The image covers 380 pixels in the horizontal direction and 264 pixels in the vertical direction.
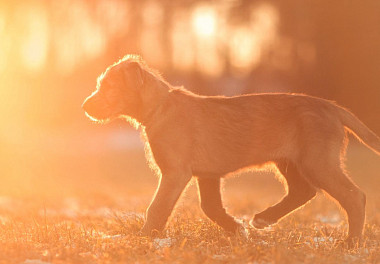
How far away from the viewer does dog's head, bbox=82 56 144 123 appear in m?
6.78

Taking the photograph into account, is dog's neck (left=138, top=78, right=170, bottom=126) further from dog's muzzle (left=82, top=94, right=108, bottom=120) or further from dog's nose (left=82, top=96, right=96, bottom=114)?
dog's nose (left=82, top=96, right=96, bottom=114)

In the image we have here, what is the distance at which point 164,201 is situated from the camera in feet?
21.1

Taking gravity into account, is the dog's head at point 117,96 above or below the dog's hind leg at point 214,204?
above

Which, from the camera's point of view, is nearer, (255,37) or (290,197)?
(290,197)


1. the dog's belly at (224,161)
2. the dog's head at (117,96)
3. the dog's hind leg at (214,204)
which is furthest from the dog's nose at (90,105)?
the dog's hind leg at (214,204)

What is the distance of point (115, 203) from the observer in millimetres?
11570

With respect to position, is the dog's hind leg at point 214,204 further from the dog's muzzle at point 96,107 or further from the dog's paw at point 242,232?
the dog's muzzle at point 96,107

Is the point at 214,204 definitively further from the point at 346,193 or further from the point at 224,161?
the point at 346,193

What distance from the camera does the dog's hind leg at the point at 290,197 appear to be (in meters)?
7.18

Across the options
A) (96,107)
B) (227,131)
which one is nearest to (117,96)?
(96,107)

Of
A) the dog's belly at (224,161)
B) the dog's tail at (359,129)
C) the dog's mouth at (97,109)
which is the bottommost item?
the dog's belly at (224,161)

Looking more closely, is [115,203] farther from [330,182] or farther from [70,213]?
[330,182]

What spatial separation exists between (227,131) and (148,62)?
22784 millimetres

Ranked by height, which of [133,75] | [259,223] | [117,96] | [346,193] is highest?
[133,75]
